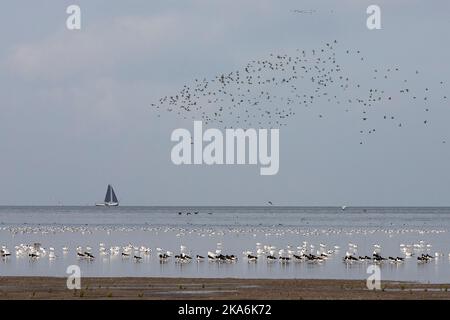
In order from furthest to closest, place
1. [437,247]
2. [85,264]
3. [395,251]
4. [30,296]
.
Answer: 1. [437,247]
2. [395,251]
3. [85,264]
4. [30,296]

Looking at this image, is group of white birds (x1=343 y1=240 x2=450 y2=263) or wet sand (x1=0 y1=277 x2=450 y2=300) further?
group of white birds (x1=343 y1=240 x2=450 y2=263)

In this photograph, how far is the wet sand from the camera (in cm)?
4200

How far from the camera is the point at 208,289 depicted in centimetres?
4678

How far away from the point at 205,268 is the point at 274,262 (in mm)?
9288

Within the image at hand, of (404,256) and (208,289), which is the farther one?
(404,256)

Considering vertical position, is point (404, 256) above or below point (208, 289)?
below

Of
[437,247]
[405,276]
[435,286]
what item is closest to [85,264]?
[405,276]

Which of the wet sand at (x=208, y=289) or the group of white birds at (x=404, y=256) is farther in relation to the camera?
the group of white birds at (x=404, y=256)

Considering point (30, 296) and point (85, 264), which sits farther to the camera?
point (85, 264)

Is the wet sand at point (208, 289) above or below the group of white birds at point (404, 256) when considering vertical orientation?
above

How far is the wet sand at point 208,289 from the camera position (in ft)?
138

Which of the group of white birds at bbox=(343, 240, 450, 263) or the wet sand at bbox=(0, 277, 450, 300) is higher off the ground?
the wet sand at bbox=(0, 277, 450, 300)
